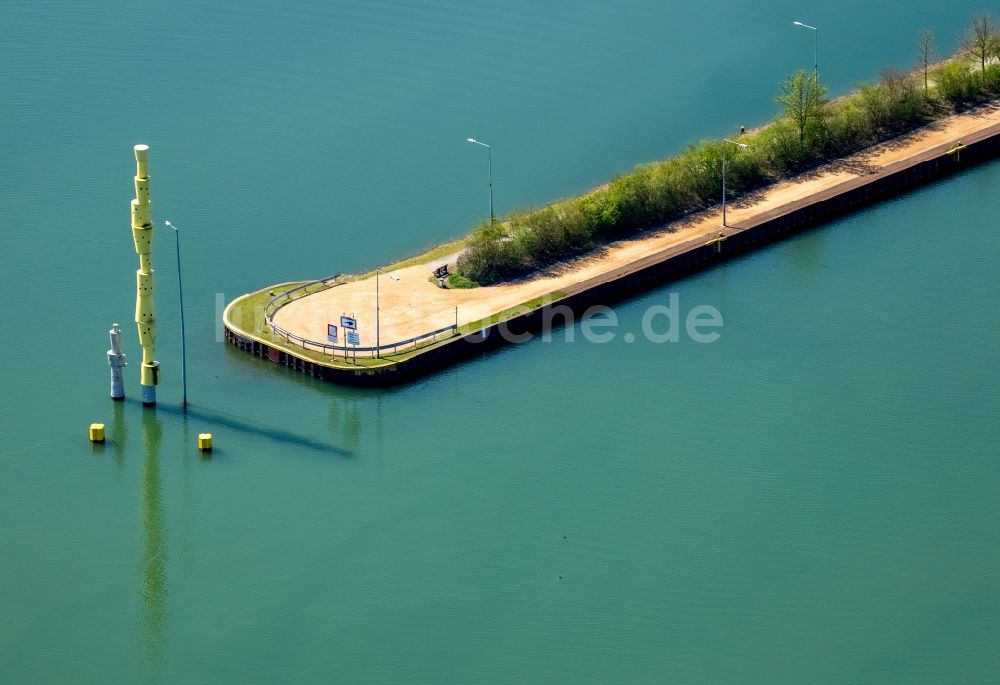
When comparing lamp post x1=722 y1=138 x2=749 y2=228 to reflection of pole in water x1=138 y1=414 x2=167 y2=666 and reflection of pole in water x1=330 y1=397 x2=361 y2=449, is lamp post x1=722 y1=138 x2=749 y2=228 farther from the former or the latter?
reflection of pole in water x1=138 y1=414 x2=167 y2=666

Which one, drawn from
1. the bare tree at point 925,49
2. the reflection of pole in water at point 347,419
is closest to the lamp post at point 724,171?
the bare tree at point 925,49

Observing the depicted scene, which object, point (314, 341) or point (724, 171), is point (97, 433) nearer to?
point (314, 341)

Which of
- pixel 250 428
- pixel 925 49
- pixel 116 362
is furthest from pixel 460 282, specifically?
pixel 925 49

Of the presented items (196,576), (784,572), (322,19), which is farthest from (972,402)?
(322,19)

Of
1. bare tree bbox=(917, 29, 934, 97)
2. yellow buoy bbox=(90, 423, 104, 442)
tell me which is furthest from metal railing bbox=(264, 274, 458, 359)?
bare tree bbox=(917, 29, 934, 97)

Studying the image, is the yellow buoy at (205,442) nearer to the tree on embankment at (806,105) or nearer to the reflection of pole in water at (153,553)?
the reflection of pole in water at (153,553)
